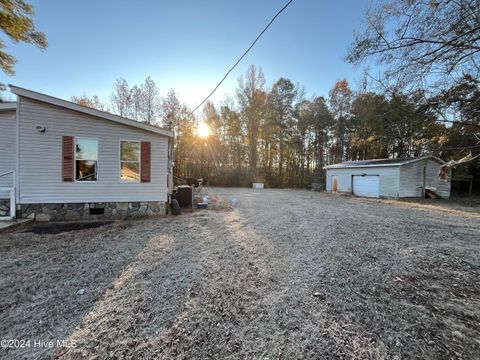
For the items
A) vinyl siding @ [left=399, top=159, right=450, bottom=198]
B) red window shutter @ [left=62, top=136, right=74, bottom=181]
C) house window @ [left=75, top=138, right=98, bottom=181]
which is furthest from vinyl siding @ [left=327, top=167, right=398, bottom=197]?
red window shutter @ [left=62, top=136, right=74, bottom=181]

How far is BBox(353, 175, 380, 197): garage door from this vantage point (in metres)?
14.4

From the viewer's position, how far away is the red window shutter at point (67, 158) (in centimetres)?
584

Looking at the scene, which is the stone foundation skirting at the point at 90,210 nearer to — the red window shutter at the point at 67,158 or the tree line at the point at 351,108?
the red window shutter at the point at 67,158

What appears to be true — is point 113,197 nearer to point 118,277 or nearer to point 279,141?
point 118,277

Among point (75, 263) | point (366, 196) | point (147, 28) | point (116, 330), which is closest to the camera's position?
point (116, 330)

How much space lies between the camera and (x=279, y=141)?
22281mm

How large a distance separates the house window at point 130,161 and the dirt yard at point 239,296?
7.32 ft

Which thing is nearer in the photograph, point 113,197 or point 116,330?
point 116,330

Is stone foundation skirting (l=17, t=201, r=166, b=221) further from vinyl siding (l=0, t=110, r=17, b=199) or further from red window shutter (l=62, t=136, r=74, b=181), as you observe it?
vinyl siding (l=0, t=110, r=17, b=199)

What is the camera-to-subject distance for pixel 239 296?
2.46 meters

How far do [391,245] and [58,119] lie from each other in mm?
9039

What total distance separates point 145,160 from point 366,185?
596 inches

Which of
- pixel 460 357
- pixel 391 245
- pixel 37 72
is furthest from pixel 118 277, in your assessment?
pixel 37 72

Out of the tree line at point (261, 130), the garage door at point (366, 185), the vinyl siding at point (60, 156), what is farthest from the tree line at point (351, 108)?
the vinyl siding at point (60, 156)
